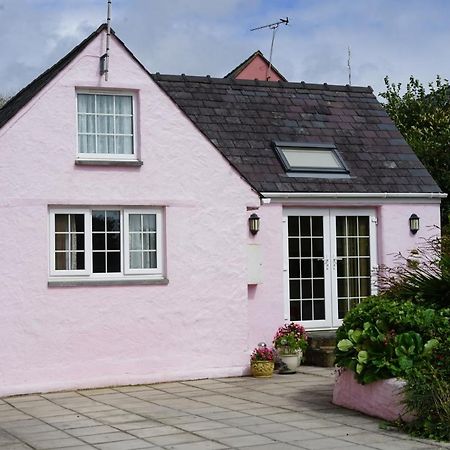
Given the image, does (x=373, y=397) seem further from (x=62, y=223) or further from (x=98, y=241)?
(x=62, y=223)

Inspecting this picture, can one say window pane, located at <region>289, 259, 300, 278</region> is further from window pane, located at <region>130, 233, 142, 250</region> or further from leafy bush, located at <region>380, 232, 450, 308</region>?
leafy bush, located at <region>380, 232, 450, 308</region>

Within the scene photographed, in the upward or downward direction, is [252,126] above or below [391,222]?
above

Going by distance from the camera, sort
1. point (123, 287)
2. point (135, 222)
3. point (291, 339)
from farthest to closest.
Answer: point (291, 339), point (135, 222), point (123, 287)

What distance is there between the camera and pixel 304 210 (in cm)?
1686

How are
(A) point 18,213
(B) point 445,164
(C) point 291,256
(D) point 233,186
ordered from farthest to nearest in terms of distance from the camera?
(B) point 445,164 < (C) point 291,256 < (D) point 233,186 < (A) point 18,213

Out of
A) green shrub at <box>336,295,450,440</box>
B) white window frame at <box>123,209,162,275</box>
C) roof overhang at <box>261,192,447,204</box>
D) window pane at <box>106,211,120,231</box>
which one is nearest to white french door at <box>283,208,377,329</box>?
roof overhang at <box>261,192,447,204</box>

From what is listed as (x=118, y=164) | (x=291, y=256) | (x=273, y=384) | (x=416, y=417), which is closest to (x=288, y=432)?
(x=416, y=417)

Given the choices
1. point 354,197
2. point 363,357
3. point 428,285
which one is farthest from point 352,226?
point 363,357

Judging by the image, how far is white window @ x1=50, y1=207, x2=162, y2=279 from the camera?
555 inches

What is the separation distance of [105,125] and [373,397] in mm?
6385

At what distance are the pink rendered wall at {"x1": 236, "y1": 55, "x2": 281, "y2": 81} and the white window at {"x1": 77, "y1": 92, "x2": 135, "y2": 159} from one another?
1356cm

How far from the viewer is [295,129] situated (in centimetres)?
1784

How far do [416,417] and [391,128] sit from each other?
982cm

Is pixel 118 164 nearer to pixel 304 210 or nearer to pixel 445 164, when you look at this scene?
pixel 304 210
